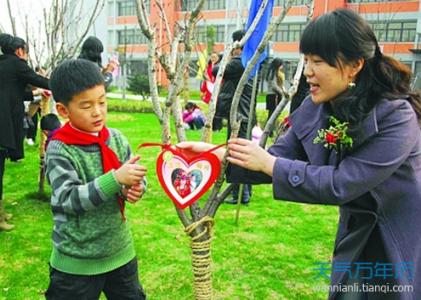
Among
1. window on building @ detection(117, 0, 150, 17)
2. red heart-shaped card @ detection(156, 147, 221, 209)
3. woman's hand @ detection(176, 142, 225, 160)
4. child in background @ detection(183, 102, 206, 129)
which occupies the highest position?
window on building @ detection(117, 0, 150, 17)

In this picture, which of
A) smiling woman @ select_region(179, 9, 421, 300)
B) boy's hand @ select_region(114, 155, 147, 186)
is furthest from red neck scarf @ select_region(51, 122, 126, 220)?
smiling woman @ select_region(179, 9, 421, 300)

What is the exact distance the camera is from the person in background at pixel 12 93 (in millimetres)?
3895

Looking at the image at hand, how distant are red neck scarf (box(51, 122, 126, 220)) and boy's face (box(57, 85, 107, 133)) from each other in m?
0.03

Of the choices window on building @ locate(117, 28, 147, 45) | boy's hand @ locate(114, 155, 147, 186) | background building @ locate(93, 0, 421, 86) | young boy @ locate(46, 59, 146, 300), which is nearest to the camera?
boy's hand @ locate(114, 155, 147, 186)

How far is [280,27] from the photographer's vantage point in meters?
28.2

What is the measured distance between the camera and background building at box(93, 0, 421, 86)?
19.8 metres

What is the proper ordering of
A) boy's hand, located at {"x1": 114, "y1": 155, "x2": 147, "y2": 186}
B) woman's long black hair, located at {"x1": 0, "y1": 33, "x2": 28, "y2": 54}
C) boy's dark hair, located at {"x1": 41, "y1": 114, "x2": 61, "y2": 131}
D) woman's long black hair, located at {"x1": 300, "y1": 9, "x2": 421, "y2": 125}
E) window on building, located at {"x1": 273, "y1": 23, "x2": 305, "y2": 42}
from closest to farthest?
woman's long black hair, located at {"x1": 300, "y1": 9, "x2": 421, "y2": 125}, boy's hand, located at {"x1": 114, "y1": 155, "x2": 147, "y2": 186}, boy's dark hair, located at {"x1": 41, "y1": 114, "x2": 61, "y2": 131}, woman's long black hair, located at {"x1": 0, "y1": 33, "x2": 28, "y2": 54}, window on building, located at {"x1": 273, "y1": 23, "x2": 305, "y2": 42}

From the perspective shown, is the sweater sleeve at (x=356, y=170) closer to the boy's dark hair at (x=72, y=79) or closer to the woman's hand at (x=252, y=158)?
the woman's hand at (x=252, y=158)

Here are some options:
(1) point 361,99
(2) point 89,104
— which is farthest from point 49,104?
(1) point 361,99

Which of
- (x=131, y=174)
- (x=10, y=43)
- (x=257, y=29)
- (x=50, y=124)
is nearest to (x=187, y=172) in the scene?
(x=131, y=174)

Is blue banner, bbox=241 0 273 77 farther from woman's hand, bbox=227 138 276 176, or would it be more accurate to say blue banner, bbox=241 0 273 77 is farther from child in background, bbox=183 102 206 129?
child in background, bbox=183 102 206 129

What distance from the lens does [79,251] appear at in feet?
5.80

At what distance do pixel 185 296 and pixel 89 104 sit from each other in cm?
171

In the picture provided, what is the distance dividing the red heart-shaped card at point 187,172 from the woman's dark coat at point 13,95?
105 inches
